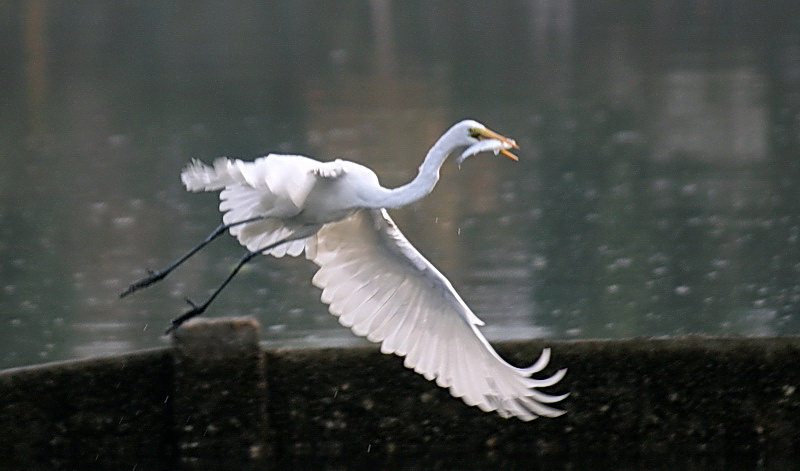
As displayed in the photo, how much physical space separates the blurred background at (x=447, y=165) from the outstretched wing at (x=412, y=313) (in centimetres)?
181

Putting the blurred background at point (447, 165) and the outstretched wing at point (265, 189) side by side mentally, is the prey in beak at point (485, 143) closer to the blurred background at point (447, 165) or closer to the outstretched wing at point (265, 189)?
the outstretched wing at point (265, 189)

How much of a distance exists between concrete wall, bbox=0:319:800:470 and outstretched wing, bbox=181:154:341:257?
21.1 inches

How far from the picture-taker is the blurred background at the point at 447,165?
840 cm

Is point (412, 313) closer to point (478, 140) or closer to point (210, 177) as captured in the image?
point (478, 140)

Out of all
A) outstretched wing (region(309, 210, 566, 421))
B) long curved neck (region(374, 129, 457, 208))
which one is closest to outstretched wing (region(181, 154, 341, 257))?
outstretched wing (region(309, 210, 566, 421))

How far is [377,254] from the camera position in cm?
582

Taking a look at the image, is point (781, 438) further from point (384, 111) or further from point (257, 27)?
point (257, 27)

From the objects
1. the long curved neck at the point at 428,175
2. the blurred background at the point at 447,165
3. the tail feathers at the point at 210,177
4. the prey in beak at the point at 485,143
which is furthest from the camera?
the blurred background at the point at 447,165

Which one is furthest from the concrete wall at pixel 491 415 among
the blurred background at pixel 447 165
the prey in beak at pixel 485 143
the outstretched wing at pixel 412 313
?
the blurred background at pixel 447 165

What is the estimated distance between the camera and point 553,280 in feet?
29.0

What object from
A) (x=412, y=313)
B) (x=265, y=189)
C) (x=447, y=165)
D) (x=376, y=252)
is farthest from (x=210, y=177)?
(x=447, y=165)

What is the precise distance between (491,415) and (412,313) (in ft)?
1.63

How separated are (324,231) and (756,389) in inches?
70.1

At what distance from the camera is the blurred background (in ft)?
27.6
